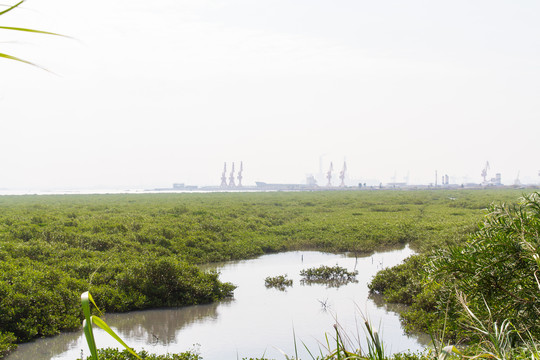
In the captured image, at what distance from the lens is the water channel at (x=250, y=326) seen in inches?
341

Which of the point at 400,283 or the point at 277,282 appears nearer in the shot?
the point at 400,283

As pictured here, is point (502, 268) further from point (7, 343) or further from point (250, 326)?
point (7, 343)

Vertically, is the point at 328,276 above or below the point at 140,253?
below

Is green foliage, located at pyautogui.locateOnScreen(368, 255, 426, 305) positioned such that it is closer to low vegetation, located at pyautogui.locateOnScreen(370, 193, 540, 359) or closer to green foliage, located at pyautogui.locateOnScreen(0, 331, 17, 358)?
low vegetation, located at pyautogui.locateOnScreen(370, 193, 540, 359)

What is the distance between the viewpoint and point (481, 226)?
5.52m

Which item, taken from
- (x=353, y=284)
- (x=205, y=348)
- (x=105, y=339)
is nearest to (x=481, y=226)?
(x=205, y=348)

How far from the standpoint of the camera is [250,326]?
10125 millimetres

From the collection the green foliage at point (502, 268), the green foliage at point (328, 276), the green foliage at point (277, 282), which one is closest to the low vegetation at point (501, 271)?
the green foliage at point (502, 268)

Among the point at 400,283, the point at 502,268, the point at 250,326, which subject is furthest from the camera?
the point at 400,283

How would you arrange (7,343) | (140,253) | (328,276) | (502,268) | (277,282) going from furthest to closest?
1. (140,253)
2. (328,276)
3. (277,282)
4. (7,343)
5. (502,268)

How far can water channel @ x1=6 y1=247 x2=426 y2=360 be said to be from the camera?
866cm

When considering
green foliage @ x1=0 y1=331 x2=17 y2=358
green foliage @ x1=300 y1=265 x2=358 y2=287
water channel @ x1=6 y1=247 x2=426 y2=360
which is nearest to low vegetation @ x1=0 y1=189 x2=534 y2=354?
green foliage @ x1=0 y1=331 x2=17 y2=358

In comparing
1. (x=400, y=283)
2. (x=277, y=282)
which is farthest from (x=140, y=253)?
(x=400, y=283)

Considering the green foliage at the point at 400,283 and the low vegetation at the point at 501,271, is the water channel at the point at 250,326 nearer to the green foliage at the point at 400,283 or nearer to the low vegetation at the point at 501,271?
the green foliage at the point at 400,283
